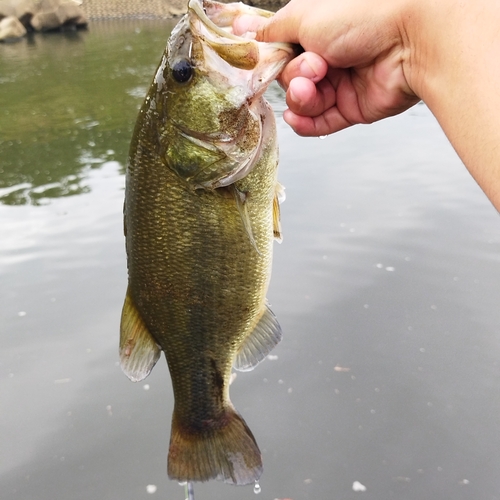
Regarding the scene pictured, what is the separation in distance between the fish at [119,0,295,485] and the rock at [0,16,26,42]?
26.0 metres

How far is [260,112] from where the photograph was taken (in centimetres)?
160

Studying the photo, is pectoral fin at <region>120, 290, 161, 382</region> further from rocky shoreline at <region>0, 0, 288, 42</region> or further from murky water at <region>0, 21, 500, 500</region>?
rocky shoreline at <region>0, 0, 288, 42</region>

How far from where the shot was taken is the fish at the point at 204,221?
1.53 meters

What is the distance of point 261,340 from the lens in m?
1.90

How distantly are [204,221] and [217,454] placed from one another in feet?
2.81

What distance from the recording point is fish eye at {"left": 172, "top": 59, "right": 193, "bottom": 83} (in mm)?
1523

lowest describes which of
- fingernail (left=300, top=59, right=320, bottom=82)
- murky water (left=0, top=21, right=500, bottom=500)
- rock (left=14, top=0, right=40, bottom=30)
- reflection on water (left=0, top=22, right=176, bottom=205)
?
rock (left=14, top=0, right=40, bottom=30)

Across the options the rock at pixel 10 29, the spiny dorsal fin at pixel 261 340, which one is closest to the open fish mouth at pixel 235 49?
the spiny dorsal fin at pixel 261 340

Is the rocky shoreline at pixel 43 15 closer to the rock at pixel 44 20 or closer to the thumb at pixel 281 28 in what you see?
the rock at pixel 44 20

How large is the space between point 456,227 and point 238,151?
410 centimetres

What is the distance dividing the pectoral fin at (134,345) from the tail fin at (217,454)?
295 mm

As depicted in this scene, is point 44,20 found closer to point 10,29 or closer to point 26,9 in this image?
point 26,9

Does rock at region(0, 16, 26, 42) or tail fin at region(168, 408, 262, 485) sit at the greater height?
tail fin at region(168, 408, 262, 485)

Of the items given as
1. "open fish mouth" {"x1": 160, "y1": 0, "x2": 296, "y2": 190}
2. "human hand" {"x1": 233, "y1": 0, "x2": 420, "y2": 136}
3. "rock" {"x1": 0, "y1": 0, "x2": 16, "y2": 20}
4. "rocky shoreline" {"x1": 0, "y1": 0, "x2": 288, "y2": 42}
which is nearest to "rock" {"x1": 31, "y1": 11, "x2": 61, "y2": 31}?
"rocky shoreline" {"x1": 0, "y1": 0, "x2": 288, "y2": 42}
